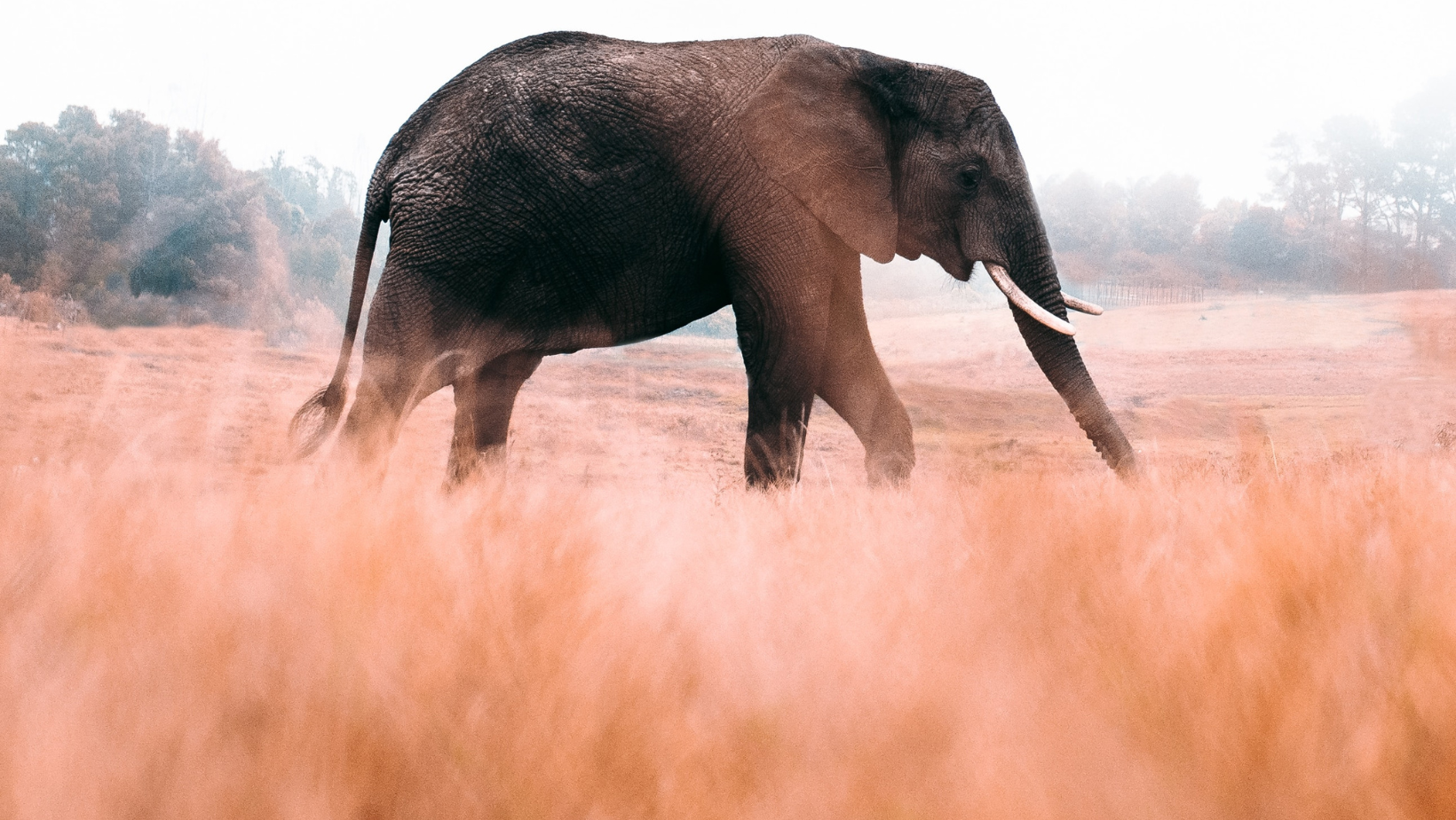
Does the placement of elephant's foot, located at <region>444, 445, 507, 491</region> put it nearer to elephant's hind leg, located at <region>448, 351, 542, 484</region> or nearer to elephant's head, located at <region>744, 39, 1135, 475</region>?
elephant's hind leg, located at <region>448, 351, 542, 484</region>

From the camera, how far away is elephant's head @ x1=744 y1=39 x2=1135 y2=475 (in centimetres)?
398

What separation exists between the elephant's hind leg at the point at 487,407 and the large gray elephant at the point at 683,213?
13.1 inches

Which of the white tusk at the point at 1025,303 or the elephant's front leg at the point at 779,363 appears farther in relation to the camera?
the white tusk at the point at 1025,303

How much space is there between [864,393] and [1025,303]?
75cm

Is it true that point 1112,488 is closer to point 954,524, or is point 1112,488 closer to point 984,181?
point 954,524

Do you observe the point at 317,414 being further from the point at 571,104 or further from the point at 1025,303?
Result: the point at 1025,303

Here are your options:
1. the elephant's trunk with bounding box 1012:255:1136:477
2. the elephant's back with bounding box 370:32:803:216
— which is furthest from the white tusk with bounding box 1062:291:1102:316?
the elephant's back with bounding box 370:32:803:216

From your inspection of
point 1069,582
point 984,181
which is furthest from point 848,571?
point 984,181

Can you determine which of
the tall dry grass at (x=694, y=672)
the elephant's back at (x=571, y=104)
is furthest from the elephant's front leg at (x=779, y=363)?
the tall dry grass at (x=694, y=672)

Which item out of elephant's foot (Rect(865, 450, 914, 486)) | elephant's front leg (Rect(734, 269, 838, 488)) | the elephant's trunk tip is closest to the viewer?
elephant's front leg (Rect(734, 269, 838, 488))

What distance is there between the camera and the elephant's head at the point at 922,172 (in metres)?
3.98

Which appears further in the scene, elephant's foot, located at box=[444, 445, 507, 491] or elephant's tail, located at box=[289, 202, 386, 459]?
elephant's foot, located at box=[444, 445, 507, 491]

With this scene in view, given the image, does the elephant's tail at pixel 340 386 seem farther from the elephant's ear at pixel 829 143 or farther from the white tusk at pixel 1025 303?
the white tusk at pixel 1025 303

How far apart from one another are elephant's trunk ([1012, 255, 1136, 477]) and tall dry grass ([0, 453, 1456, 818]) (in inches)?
81.3
